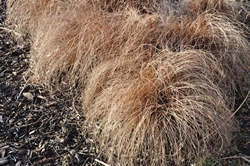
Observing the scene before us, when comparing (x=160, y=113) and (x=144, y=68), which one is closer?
(x=160, y=113)

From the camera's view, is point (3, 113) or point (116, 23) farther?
point (116, 23)

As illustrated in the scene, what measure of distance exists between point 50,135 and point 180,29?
1347 mm

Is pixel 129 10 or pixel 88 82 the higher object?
pixel 129 10

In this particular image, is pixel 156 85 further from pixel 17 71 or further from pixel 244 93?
pixel 17 71

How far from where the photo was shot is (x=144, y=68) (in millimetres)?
2434

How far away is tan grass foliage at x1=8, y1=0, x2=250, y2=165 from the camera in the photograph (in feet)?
7.06

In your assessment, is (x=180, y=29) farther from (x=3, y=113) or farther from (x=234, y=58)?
(x=3, y=113)

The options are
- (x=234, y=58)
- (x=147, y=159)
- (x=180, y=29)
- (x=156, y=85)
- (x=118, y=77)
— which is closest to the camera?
(x=147, y=159)

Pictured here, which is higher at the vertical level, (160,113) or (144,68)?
(144,68)

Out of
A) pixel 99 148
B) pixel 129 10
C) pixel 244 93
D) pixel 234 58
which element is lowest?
pixel 99 148

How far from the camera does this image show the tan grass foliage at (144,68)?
84.7 inches

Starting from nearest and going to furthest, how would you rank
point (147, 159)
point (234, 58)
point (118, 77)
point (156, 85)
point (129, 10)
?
point (147, 159), point (156, 85), point (118, 77), point (234, 58), point (129, 10)

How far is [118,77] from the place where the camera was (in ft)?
8.07

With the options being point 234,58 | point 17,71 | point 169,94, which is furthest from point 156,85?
point 17,71
